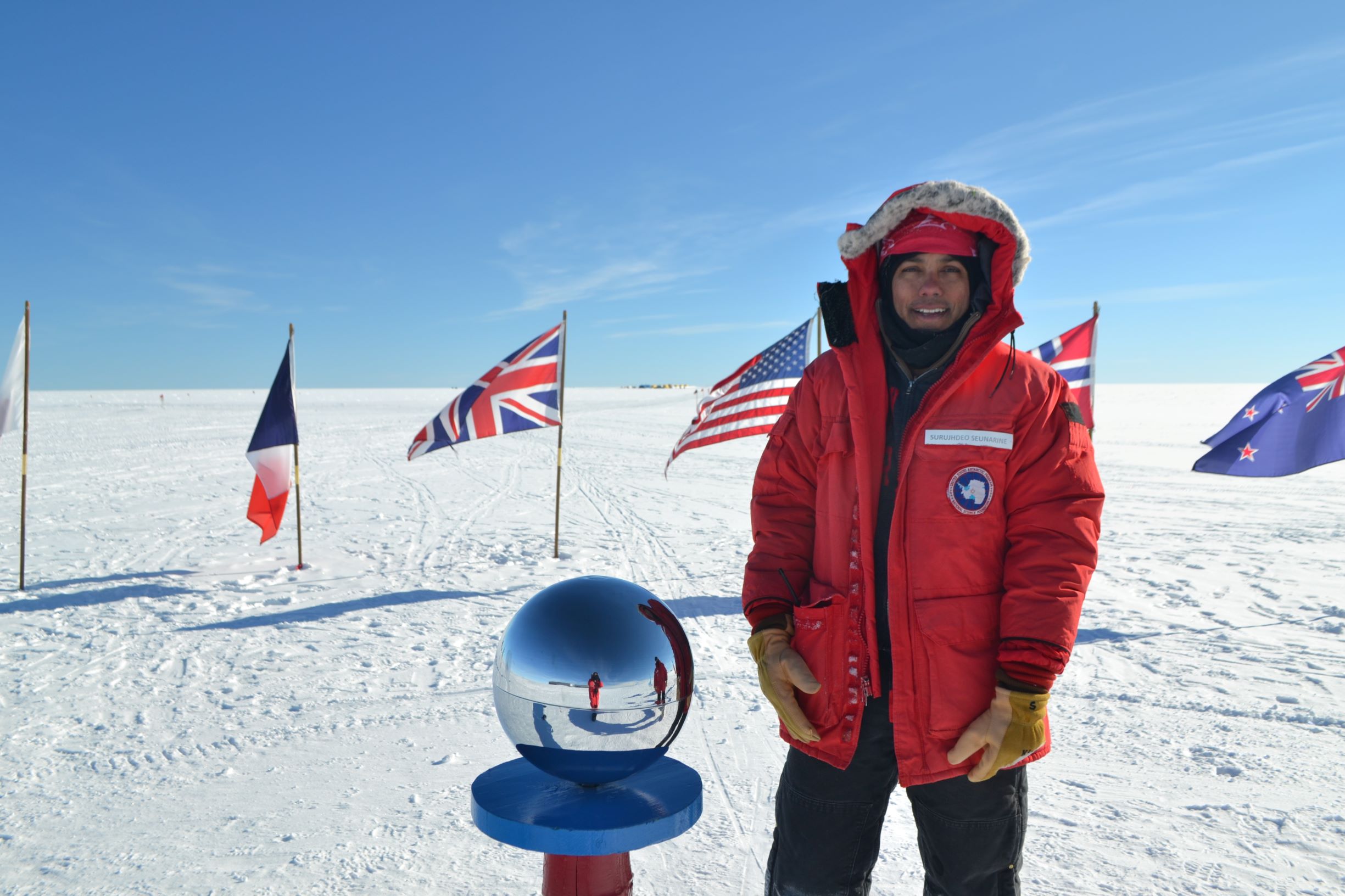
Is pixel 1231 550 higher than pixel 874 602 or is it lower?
lower

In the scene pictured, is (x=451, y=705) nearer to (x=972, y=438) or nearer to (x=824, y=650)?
(x=824, y=650)

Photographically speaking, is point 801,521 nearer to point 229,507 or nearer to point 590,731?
point 590,731

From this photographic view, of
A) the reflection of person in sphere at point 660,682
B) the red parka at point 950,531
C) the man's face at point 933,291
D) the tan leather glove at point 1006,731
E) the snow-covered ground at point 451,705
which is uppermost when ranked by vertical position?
the man's face at point 933,291

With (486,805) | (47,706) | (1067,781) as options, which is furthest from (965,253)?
(47,706)

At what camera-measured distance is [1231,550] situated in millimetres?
8703

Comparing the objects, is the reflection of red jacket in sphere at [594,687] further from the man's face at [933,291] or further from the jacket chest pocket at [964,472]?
the man's face at [933,291]

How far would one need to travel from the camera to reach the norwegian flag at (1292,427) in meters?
6.46

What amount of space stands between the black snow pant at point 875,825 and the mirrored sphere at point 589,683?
0.48 meters

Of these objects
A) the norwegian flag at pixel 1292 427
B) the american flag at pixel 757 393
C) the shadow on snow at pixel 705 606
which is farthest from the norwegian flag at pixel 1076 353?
the shadow on snow at pixel 705 606

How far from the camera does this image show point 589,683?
5.18ft

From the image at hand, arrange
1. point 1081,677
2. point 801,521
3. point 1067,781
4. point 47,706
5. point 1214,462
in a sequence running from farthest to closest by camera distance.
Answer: point 1214,462 < point 1081,677 < point 47,706 < point 1067,781 < point 801,521

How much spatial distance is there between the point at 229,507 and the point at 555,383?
20.6 ft

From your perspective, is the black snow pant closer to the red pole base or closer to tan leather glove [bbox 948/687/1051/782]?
tan leather glove [bbox 948/687/1051/782]

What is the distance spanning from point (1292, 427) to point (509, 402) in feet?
23.3
